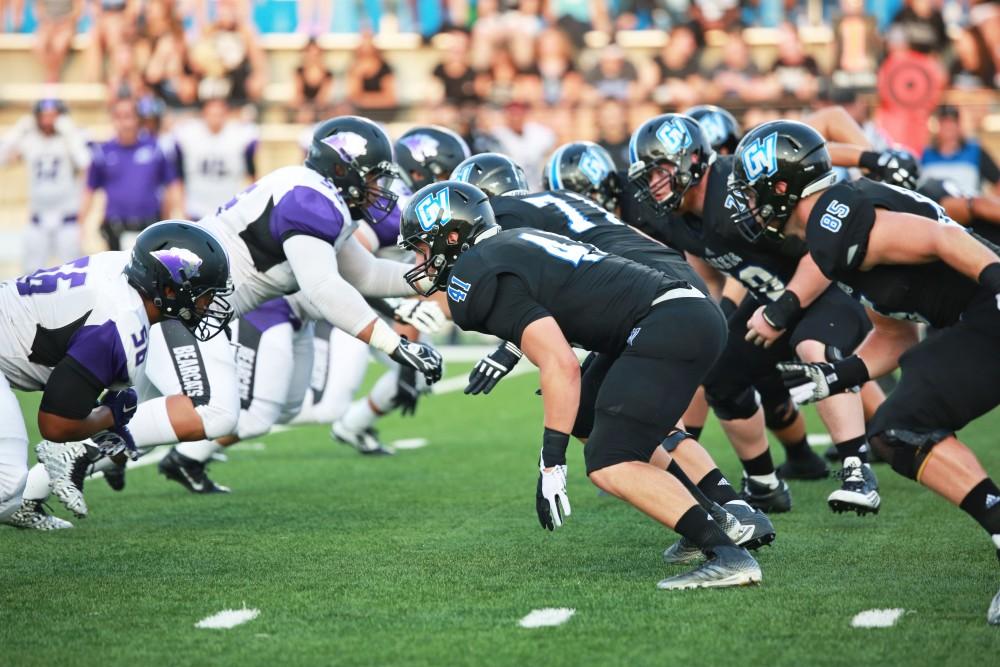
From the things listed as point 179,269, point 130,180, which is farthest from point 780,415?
point 130,180

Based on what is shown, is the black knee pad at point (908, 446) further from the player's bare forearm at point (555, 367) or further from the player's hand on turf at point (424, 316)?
the player's hand on turf at point (424, 316)

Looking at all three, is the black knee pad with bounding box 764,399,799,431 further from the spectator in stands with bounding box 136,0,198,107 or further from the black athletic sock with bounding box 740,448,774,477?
the spectator in stands with bounding box 136,0,198,107

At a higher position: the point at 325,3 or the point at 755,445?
the point at 325,3

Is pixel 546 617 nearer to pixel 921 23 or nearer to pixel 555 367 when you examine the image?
pixel 555 367

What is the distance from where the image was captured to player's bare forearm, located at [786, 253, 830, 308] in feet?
19.8

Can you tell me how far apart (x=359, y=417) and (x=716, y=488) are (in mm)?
3472

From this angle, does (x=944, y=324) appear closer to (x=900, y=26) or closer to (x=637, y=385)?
(x=637, y=385)

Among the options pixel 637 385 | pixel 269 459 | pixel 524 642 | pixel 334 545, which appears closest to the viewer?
pixel 524 642

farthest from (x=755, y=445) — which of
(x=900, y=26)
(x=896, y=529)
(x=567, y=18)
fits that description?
(x=567, y=18)

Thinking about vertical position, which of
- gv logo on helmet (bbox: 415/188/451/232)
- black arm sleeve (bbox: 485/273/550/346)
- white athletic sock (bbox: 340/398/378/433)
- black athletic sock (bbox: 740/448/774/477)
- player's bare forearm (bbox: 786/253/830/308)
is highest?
gv logo on helmet (bbox: 415/188/451/232)

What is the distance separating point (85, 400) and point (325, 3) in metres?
13.9

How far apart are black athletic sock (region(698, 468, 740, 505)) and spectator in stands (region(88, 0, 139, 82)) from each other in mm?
13523

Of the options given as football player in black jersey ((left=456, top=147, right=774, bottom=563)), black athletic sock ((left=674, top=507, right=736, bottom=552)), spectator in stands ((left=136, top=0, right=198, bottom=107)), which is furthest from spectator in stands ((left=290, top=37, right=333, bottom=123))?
black athletic sock ((left=674, top=507, right=736, bottom=552))

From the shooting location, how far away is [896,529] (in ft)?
19.2
